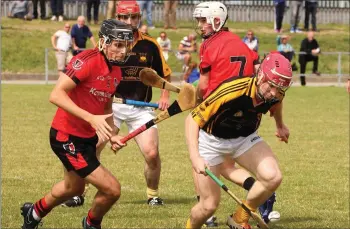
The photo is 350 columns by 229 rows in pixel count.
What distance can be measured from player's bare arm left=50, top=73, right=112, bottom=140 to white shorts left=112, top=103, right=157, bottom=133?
8.84 feet

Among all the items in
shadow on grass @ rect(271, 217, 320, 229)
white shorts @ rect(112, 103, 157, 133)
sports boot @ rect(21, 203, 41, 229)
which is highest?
white shorts @ rect(112, 103, 157, 133)

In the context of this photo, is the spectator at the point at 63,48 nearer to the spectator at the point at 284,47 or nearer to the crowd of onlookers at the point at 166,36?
the crowd of onlookers at the point at 166,36

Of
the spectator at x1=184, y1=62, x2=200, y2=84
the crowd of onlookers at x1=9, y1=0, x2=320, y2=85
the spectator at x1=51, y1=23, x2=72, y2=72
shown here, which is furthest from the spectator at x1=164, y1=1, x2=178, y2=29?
the spectator at x1=184, y1=62, x2=200, y2=84

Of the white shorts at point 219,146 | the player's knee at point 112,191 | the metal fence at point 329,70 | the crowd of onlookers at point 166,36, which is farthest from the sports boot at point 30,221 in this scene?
the metal fence at point 329,70

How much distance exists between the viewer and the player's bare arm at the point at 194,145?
7.02 m

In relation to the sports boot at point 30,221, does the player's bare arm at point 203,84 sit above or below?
above

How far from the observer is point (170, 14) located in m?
35.8

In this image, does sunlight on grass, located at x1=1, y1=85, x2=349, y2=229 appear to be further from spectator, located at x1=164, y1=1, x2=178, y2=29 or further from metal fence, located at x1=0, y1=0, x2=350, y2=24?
metal fence, located at x1=0, y1=0, x2=350, y2=24

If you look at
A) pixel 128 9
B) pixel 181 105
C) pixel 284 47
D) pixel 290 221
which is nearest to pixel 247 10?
pixel 284 47

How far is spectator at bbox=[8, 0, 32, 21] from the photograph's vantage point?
35.1m

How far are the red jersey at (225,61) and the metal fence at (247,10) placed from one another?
1101 inches

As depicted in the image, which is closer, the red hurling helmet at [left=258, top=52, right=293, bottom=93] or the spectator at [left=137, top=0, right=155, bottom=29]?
the red hurling helmet at [left=258, top=52, right=293, bottom=93]

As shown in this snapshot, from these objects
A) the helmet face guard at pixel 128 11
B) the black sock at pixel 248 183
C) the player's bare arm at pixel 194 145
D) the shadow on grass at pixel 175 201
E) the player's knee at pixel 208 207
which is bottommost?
the shadow on grass at pixel 175 201

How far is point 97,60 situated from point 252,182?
5.20 feet
